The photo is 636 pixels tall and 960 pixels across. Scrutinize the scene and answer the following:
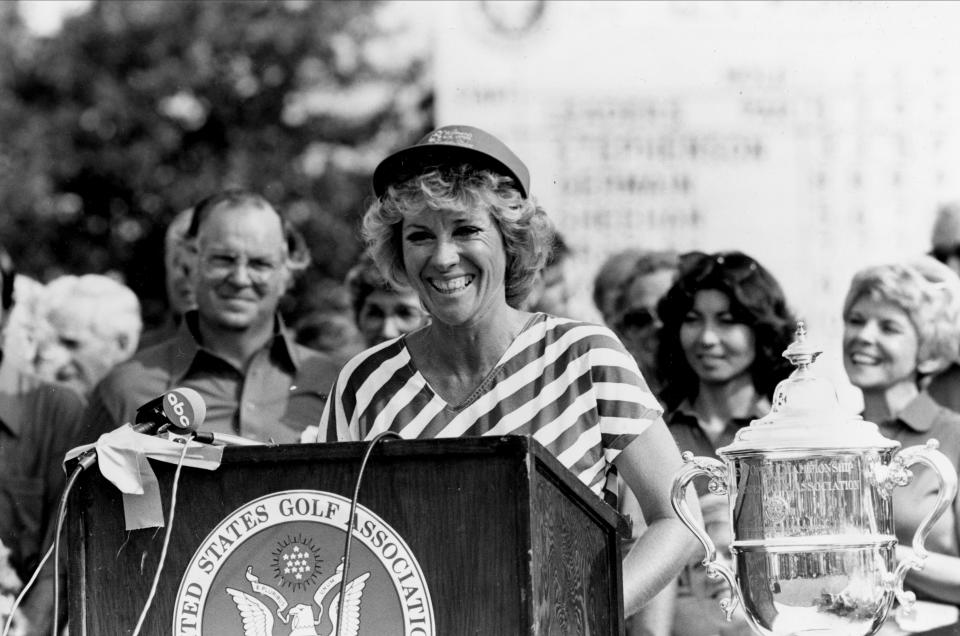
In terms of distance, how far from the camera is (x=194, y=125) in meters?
6.86

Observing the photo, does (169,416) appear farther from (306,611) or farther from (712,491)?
(712,491)

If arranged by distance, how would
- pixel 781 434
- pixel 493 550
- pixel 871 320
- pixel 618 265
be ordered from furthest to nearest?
pixel 618 265, pixel 871 320, pixel 781 434, pixel 493 550

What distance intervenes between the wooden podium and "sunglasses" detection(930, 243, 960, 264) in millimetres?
2991

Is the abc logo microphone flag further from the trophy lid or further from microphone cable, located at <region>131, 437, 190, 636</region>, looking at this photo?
the trophy lid

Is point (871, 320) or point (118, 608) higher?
point (871, 320)

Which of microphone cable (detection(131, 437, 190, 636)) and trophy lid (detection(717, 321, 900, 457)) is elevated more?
trophy lid (detection(717, 321, 900, 457))

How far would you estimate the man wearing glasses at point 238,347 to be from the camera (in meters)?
4.83

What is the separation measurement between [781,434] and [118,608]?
102 cm

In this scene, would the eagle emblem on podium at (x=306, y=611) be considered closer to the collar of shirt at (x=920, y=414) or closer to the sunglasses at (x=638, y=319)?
the collar of shirt at (x=920, y=414)

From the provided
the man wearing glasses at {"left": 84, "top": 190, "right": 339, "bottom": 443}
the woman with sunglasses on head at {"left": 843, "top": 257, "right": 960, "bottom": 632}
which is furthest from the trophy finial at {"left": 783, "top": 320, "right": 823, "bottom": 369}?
the man wearing glasses at {"left": 84, "top": 190, "right": 339, "bottom": 443}

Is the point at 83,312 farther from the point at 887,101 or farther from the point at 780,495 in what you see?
the point at 780,495

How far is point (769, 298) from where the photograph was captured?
15.1ft

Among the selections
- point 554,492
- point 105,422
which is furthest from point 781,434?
point 105,422

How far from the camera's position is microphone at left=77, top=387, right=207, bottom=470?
2.24m
